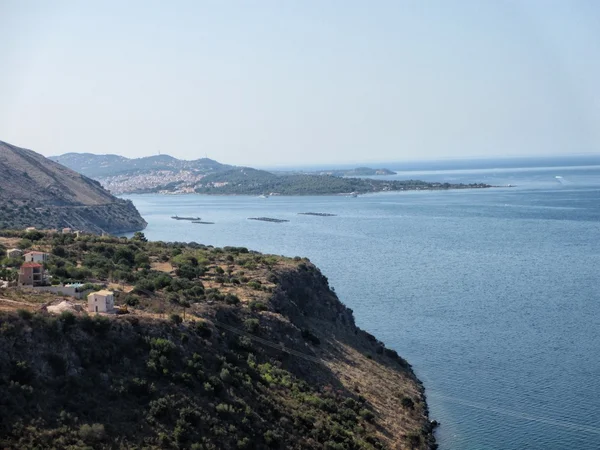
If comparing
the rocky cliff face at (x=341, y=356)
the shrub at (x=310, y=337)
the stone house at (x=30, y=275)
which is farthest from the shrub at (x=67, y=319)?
the shrub at (x=310, y=337)

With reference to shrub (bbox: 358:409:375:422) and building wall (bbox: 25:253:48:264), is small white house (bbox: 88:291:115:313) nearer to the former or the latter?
building wall (bbox: 25:253:48:264)

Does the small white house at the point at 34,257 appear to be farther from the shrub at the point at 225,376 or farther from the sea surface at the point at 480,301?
the sea surface at the point at 480,301

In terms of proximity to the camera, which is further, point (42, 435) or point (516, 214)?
point (516, 214)

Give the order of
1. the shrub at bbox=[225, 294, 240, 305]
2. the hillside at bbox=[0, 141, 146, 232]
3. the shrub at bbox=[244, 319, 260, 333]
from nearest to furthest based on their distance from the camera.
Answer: the shrub at bbox=[244, 319, 260, 333] < the shrub at bbox=[225, 294, 240, 305] < the hillside at bbox=[0, 141, 146, 232]

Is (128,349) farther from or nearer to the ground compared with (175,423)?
farther from the ground

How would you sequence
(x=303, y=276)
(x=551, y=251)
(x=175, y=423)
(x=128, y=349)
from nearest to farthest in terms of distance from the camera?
(x=175, y=423) → (x=128, y=349) → (x=303, y=276) → (x=551, y=251)

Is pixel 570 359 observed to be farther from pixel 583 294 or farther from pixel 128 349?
pixel 128 349

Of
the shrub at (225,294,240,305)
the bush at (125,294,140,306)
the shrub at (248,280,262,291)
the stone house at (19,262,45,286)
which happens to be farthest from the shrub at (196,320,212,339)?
the shrub at (248,280,262,291)

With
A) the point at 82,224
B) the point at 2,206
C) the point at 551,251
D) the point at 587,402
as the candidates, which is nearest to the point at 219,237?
the point at 82,224
